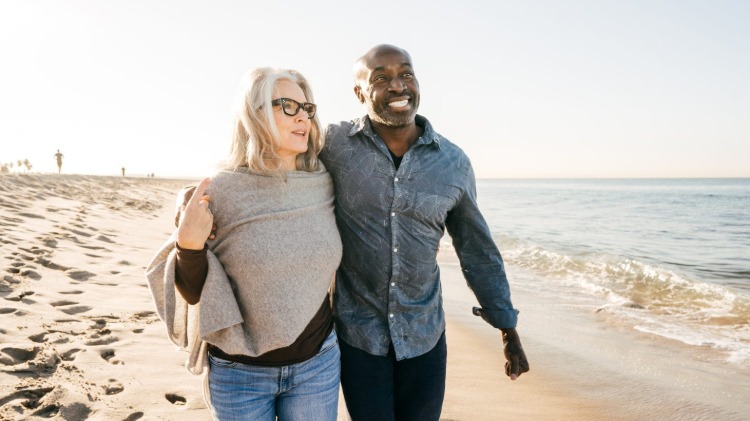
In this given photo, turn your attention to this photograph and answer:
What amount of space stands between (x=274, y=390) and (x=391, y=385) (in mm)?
595

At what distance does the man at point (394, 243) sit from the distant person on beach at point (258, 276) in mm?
166

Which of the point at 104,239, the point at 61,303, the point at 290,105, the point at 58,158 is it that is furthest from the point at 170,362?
the point at 58,158

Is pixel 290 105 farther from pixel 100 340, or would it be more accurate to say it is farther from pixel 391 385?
pixel 100 340

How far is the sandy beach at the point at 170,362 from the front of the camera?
306 centimetres

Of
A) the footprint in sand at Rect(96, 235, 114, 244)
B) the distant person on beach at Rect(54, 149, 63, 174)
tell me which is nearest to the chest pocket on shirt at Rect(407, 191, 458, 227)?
the footprint in sand at Rect(96, 235, 114, 244)

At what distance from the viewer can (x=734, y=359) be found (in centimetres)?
491

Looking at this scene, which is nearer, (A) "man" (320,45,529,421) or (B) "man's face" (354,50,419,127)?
(A) "man" (320,45,529,421)

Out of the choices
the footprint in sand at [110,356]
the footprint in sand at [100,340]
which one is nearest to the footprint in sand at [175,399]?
the footprint in sand at [110,356]

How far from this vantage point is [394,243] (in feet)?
7.60

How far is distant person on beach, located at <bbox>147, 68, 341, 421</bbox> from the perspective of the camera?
192 centimetres

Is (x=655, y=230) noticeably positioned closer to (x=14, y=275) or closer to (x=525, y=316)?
(x=525, y=316)

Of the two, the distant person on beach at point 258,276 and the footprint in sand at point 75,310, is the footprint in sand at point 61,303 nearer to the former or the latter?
the footprint in sand at point 75,310

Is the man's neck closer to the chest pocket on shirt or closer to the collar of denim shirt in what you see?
the collar of denim shirt

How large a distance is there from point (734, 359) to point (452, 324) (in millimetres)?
2893
